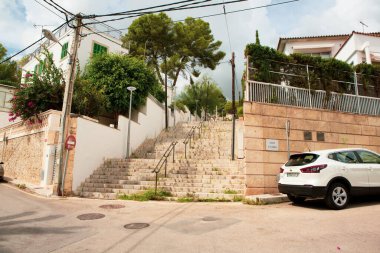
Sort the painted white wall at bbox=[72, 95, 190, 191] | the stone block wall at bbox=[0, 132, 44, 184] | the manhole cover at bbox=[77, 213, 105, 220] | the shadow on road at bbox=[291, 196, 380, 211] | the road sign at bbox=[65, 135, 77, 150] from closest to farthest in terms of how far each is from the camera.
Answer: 1. the manhole cover at bbox=[77, 213, 105, 220]
2. the shadow on road at bbox=[291, 196, 380, 211]
3. the road sign at bbox=[65, 135, 77, 150]
4. the painted white wall at bbox=[72, 95, 190, 191]
5. the stone block wall at bbox=[0, 132, 44, 184]

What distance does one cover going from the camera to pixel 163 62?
92.8 feet

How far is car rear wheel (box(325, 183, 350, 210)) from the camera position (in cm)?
733

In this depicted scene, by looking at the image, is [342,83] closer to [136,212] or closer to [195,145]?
[195,145]

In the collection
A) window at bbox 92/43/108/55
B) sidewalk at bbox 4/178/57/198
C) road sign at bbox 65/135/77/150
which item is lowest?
sidewalk at bbox 4/178/57/198

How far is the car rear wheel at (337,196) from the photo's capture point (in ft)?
24.0

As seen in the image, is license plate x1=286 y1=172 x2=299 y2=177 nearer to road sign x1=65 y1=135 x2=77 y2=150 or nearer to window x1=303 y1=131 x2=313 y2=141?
window x1=303 y1=131 x2=313 y2=141

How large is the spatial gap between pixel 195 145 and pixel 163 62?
45.3 feet

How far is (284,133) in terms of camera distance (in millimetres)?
10898

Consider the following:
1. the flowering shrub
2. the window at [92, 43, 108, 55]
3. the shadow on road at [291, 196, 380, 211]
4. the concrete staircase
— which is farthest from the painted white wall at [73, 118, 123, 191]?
the window at [92, 43, 108, 55]

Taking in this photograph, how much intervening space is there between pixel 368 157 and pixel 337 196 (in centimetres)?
171

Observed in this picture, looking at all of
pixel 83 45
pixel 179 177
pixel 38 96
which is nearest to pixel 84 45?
pixel 83 45

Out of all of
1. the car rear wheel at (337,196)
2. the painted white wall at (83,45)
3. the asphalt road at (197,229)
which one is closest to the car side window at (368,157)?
the car rear wheel at (337,196)

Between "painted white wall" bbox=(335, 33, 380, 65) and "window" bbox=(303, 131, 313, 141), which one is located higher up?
"painted white wall" bbox=(335, 33, 380, 65)

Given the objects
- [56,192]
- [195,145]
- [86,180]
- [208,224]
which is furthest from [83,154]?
[208,224]
